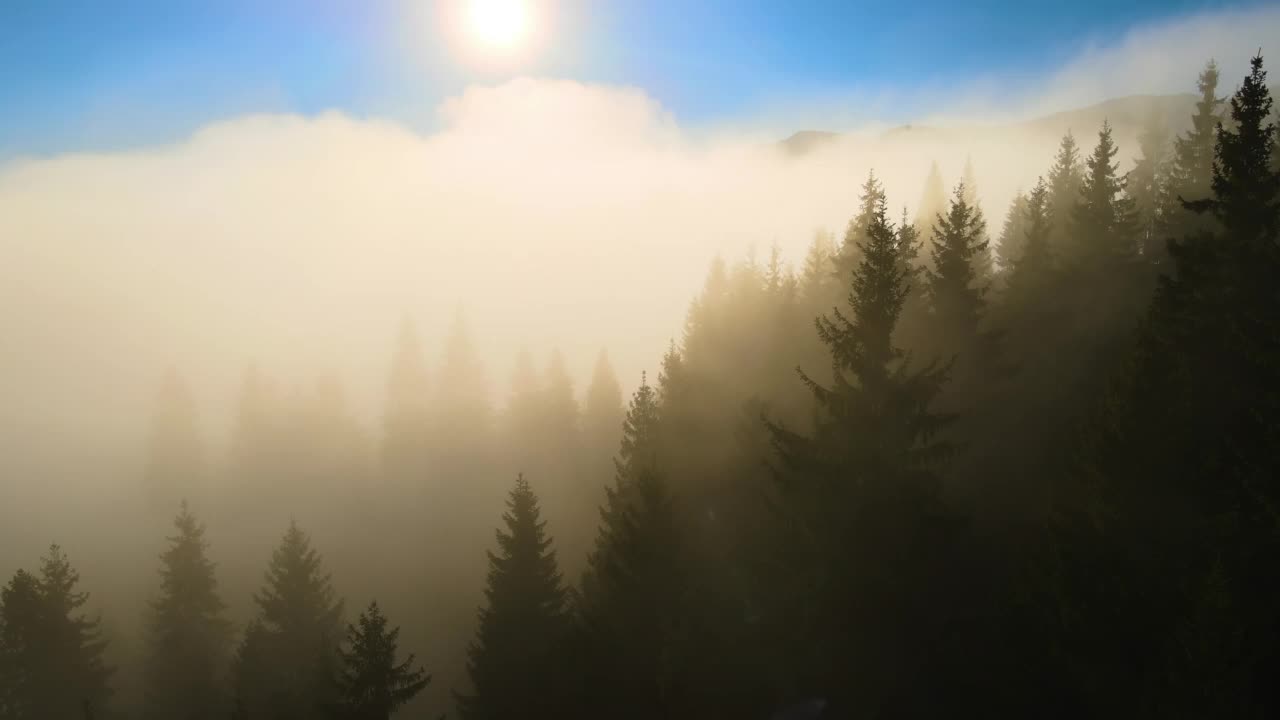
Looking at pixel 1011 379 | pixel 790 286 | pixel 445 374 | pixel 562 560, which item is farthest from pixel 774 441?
pixel 445 374

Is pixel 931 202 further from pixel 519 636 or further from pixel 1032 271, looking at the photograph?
pixel 519 636

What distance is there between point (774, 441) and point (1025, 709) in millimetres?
9222

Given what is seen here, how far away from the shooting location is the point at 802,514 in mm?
17234

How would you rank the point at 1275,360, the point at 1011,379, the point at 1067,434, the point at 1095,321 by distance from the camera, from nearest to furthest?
the point at 1275,360 → the point at 1067,434 → the point at 1011,379 → the point at 1095,321

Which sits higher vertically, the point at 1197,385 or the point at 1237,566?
the point at 1197,385

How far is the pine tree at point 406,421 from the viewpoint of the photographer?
218 feet

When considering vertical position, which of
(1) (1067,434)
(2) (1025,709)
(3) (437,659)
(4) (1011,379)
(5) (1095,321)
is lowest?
(3) (437,659)

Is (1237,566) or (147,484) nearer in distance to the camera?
(1237,566)

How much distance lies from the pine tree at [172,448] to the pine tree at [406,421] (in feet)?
59.0

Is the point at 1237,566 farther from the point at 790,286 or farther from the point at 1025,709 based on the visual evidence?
the point at 790,286

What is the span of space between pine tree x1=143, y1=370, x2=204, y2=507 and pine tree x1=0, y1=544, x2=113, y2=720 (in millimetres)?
30582

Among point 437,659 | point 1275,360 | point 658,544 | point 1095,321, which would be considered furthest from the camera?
point 437,659

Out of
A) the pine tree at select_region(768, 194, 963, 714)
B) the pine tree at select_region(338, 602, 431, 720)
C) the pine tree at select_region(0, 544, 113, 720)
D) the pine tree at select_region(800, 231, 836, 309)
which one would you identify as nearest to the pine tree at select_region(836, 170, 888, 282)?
the pine tree at select_region(800, 231, 836, 309)

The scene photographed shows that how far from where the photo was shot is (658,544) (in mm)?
23203
